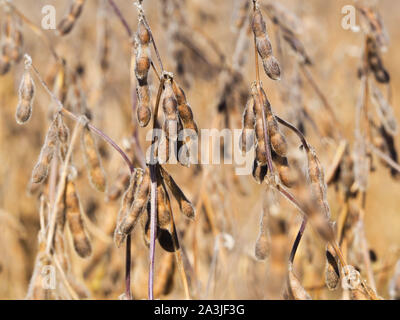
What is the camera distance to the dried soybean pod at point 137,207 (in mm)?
1210

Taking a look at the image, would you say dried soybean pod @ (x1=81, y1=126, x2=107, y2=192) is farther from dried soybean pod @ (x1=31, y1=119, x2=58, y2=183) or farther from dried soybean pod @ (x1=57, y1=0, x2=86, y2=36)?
dried soybean pod @ (x1=57, y1=0, x2=86, y2=36)

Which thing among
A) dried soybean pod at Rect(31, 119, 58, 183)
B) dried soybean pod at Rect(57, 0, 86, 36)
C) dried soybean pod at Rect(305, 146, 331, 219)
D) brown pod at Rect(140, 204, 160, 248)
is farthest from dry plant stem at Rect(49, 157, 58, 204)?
dried soybean pod at Rect(305, 146, 331, 219)

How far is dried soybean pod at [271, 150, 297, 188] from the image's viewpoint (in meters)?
1.23

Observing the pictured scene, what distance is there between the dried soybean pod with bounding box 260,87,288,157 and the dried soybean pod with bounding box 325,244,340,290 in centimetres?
25

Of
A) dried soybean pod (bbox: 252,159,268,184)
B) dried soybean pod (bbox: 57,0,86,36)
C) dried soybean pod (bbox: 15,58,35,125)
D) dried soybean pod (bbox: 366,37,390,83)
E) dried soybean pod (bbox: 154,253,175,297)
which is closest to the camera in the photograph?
dried soybean pod (bbox: 252,159,268,184)

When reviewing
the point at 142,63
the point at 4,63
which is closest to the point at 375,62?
the point at 142,63

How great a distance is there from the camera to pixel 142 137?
8.33 feet

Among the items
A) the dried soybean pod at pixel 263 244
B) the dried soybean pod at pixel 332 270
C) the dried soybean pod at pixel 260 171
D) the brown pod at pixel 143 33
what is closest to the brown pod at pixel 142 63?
the brown pod at pixel 143 33

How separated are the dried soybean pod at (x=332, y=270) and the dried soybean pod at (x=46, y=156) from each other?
2.36ft

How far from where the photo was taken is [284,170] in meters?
1.25

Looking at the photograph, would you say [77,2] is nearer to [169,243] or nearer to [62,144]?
[62,144]

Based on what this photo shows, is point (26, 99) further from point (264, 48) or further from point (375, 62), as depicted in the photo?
point (375, 62)

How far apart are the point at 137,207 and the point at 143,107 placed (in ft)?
0.74
